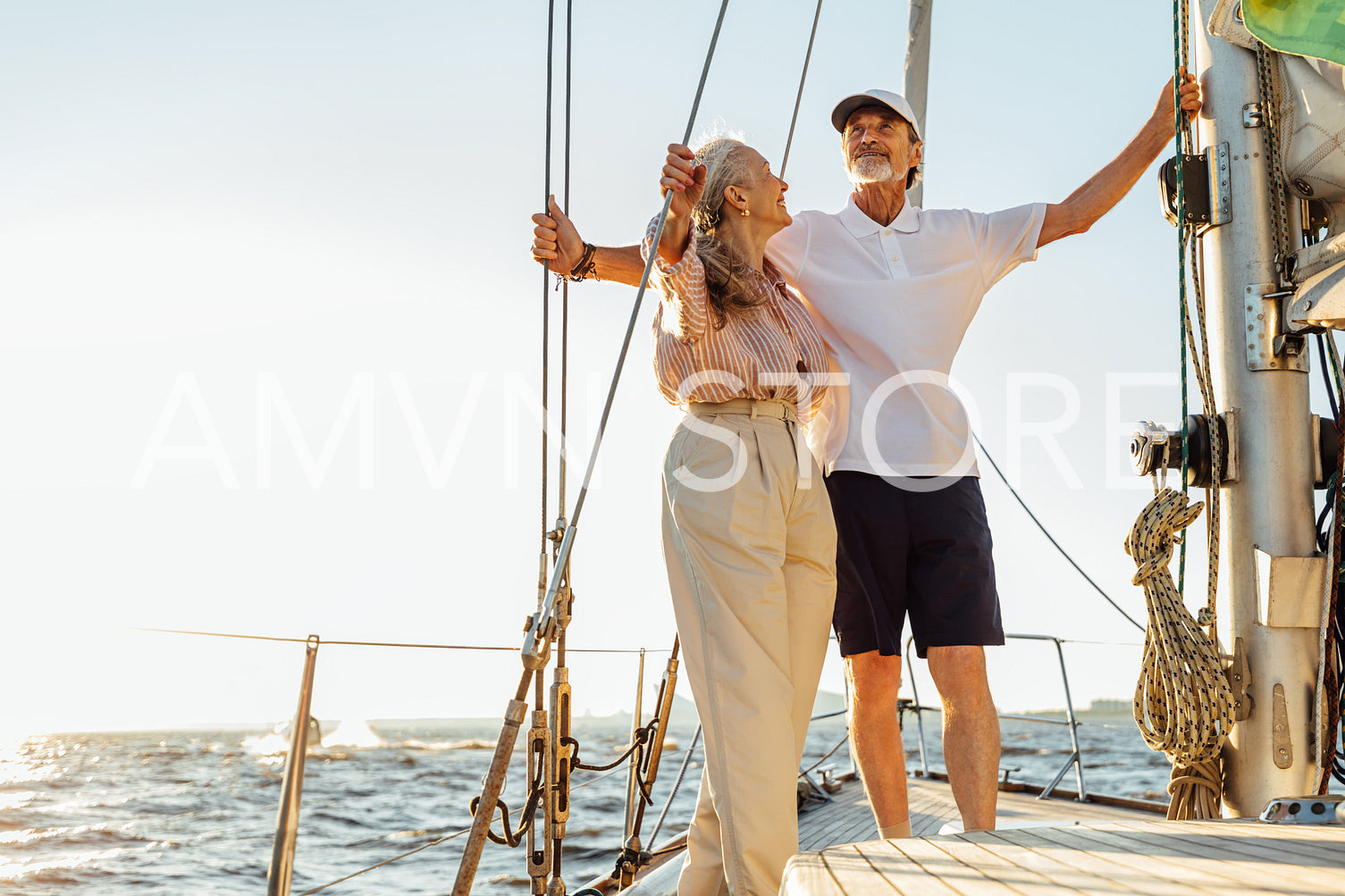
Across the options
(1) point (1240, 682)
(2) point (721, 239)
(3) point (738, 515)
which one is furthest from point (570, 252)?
(1) point (1240, 682)

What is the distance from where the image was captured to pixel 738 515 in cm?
169

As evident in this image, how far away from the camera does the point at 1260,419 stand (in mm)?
1973

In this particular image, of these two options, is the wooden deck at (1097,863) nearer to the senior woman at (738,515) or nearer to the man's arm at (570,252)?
the senior woman at (738,515)

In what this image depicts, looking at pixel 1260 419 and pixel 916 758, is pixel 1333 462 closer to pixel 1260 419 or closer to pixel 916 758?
pixel 1260 419

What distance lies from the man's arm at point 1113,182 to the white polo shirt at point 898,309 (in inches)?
1.6

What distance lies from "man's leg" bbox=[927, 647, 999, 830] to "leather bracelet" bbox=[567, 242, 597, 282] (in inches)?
38.9

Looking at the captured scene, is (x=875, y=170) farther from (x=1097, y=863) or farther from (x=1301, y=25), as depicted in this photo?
(x=1097, y=863)

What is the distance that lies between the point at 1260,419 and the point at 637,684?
178 centimetres

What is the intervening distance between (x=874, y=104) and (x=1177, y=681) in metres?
1.34

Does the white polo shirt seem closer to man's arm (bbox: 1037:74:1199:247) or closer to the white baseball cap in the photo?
man's arm (bbox: 1037:74:1199:247)

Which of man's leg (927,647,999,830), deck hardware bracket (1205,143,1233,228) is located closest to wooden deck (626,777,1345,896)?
man's leg (927,647,999,830)

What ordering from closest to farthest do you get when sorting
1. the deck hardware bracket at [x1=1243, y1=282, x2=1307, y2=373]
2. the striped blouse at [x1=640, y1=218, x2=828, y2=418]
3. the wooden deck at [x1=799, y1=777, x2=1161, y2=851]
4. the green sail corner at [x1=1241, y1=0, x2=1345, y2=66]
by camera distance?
the green sail corner at [x1=1241, y1=0, x2=1345, y2=66]
the striped blouse at [x1=640, y1=218, x2=828, y2=418]
the deck hardware bracket at [x1=1243, y1=282, x2=1307, y2=373]
the wooden deck at [x1=799, y1=777, x2=1161, y2=851]

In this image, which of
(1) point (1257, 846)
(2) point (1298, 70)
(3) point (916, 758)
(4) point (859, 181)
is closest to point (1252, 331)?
(2) point (1298, 70)

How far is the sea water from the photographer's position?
6.16m
